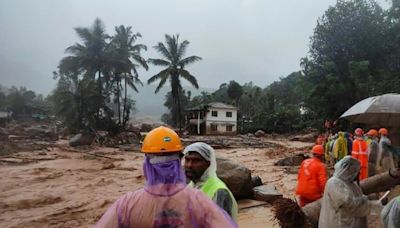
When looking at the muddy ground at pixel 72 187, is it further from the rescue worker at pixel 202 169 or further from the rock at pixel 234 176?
the rescue worker at pixel 202 169

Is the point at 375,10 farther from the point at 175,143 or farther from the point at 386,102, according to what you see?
the point at 175,143

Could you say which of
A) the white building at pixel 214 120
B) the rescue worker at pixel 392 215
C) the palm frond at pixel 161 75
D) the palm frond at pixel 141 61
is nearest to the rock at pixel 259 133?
the white building at pixel 214 120

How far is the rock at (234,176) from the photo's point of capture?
8.18 meters

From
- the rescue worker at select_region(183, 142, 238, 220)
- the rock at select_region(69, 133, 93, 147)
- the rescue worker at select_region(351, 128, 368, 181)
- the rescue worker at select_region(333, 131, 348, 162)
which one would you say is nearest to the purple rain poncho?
the rescue worker at select_region(183, 142, 238, 220)

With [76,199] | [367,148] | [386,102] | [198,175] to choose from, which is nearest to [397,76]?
[367,148]

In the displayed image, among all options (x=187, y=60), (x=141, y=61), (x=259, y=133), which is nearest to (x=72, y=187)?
(x=141, y=61)

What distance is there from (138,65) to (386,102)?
34.9 metres

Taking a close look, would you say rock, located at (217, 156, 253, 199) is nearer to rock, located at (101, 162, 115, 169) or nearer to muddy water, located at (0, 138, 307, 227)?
muddy water, located at (0, 138, 307, 227)

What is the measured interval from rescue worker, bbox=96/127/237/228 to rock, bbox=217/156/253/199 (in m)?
6.29

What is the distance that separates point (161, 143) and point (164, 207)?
0.32 m

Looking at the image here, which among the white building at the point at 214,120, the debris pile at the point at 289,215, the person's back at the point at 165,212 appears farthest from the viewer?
the white building at the point at 214,120

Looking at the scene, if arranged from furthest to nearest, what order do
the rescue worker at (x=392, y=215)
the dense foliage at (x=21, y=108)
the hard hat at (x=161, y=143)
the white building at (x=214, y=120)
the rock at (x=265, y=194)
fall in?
the dense foliage at (x=21, y=108) → the white building at (x=214, y=120) → the rock at (x=265, y=194) → the rescue worker at (x=392, y=215) → the hard hat at (x=161, y=143)

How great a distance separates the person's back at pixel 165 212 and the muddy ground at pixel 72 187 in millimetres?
3570

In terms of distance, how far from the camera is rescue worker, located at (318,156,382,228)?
11.1 ft
